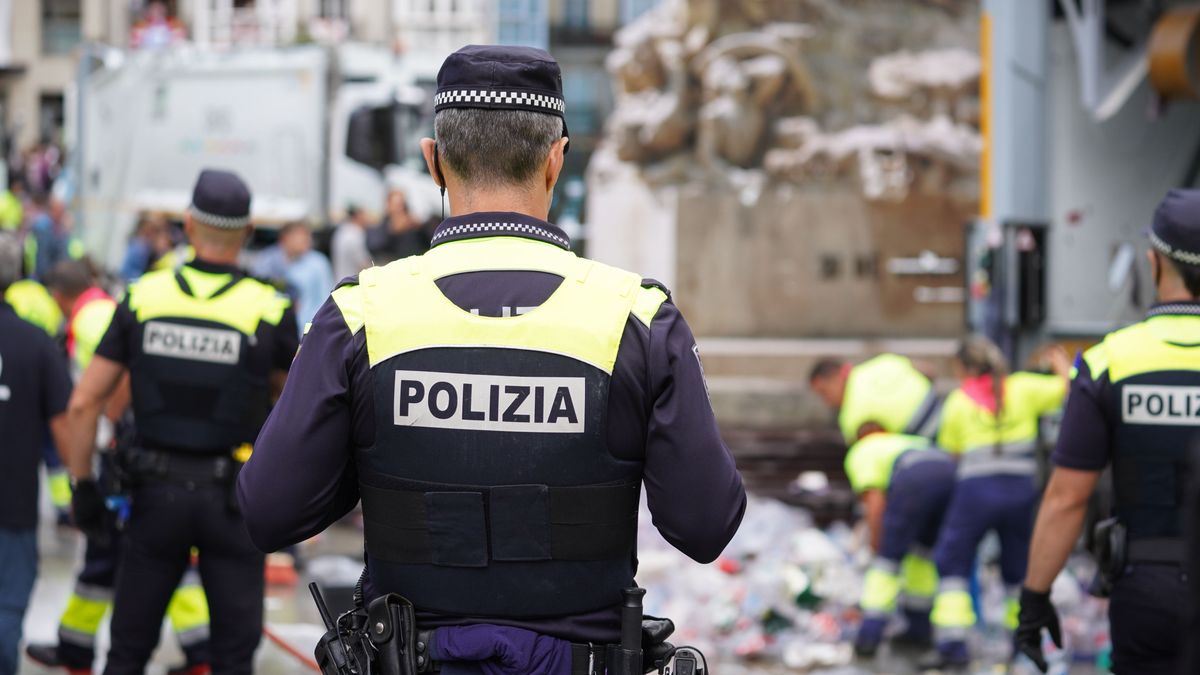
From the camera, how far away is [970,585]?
8820 millimetres

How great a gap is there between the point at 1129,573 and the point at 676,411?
1.93 metres

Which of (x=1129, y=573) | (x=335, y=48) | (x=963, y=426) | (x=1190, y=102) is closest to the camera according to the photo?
(x=1129, y=573)

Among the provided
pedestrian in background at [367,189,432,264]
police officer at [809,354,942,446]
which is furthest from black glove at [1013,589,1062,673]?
pedestrian in background at [367,189,432,264]

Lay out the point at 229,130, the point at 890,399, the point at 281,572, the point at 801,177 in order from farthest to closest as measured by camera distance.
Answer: the point at 229,130 < the point at 801,177 < the point at 281,572 < the point at 890,399

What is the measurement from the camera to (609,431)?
298 cm

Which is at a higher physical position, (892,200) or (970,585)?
(892,200)

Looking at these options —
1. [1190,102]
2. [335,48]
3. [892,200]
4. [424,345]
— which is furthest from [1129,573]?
[335,48]

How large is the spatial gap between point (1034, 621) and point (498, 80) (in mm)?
2398

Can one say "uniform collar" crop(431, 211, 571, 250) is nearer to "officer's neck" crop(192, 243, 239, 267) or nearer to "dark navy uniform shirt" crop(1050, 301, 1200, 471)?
"dark navy uniform shirt" crop(1050, 301, 1200, 471)

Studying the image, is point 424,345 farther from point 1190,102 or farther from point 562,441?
point 1190,102

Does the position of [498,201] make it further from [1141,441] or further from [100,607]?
[100,607]

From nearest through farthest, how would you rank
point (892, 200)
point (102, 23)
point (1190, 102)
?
1. point (1190, 102)
2. point (892, 200)
3. point (102, 23)

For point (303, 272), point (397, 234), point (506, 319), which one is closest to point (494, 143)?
point (506, 319)

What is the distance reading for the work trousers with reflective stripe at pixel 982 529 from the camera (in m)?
8.36
